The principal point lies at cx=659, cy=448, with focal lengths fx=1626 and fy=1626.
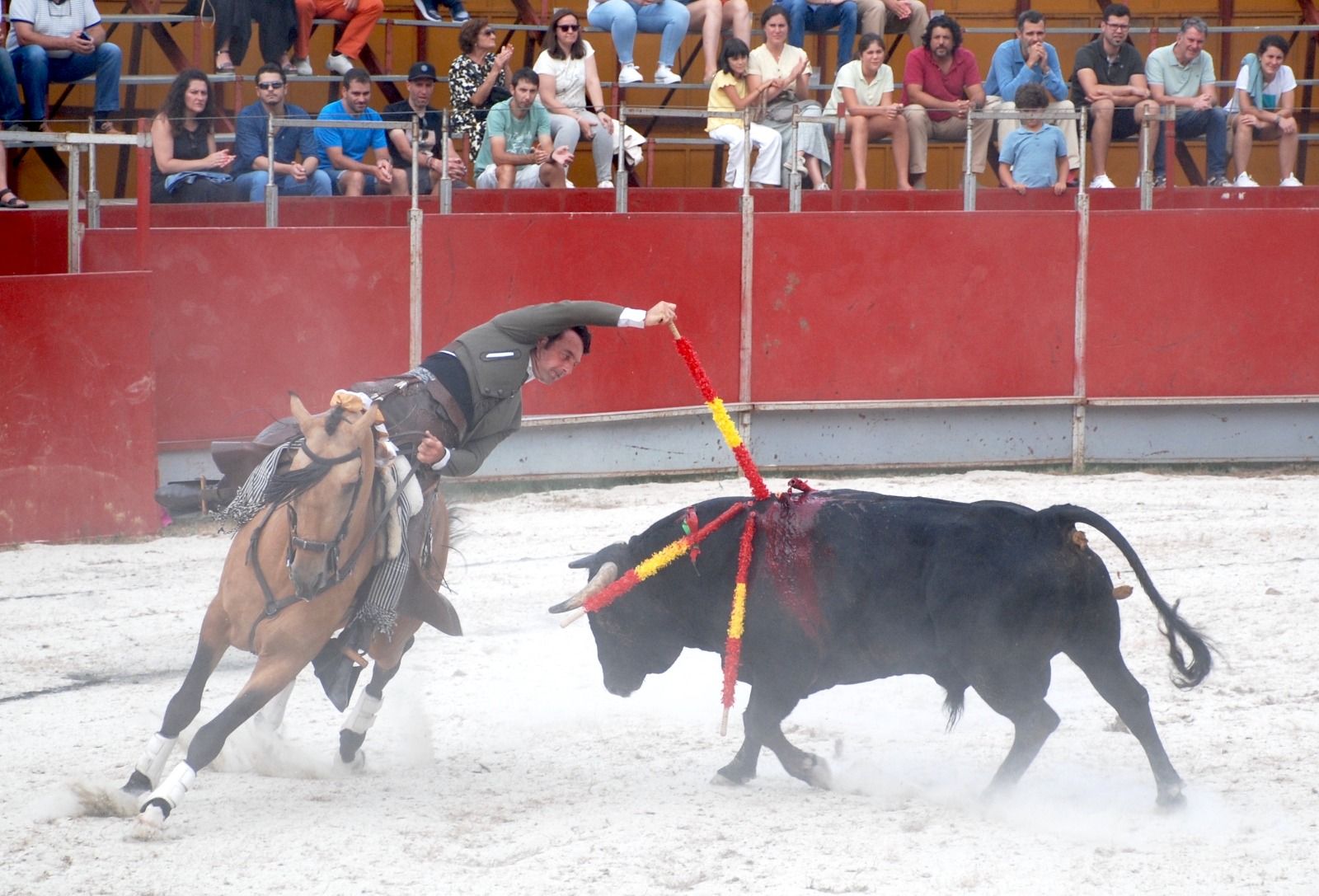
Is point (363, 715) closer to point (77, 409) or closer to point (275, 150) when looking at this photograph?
point (77, 409)

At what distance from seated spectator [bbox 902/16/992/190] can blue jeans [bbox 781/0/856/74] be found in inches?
27.0

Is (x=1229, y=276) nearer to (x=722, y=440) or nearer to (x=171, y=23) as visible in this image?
(x=722, y=440)

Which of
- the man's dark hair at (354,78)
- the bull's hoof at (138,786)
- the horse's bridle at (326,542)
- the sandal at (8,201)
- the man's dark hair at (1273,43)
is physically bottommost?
the bull's hoof at (138,786)

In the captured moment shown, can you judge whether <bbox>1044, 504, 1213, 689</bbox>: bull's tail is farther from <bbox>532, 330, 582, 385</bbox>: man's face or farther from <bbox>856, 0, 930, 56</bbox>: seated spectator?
<bbox>856, 0, 930, 56</bbox>: seated spectator

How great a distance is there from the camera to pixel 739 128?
11062mm

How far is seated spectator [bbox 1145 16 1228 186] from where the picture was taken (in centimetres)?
1188

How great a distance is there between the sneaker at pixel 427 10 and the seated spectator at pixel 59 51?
2.83 m

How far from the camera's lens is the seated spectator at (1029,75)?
1124 centimetres

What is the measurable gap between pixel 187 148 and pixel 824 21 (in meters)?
5.20

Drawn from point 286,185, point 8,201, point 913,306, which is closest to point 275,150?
point 286,185

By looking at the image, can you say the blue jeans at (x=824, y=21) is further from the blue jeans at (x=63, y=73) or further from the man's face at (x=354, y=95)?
the blue jeans at (x=63, y=73)

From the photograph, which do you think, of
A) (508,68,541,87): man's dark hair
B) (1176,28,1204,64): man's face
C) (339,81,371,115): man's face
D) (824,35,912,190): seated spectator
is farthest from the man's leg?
A: (1176,28,1204,64): man's face

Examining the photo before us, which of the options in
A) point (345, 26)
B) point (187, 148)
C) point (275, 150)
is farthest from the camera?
point (345, 26)

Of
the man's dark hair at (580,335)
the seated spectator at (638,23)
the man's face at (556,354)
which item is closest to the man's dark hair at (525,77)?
the seated spectator at (638,23)
